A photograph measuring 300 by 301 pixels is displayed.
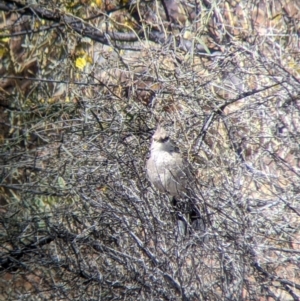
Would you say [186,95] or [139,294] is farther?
[186,95]

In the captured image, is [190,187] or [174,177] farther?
[174,177]

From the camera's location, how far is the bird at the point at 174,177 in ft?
19.1

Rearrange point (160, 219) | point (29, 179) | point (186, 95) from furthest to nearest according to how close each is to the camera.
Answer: point (29, 179)
point (186, 95)
point (160, 219)

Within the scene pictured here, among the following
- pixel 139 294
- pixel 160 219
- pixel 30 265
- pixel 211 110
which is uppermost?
pixel 211 110

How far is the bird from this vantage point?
583 centimetres

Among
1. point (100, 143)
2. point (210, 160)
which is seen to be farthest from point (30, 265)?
point (210, 160)

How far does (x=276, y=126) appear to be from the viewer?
259 inches

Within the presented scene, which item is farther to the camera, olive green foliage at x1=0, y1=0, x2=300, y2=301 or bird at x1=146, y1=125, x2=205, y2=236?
bird at x1=146, y1=125, x2=205, y2=236

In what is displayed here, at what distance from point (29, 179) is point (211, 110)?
1783 millimetres

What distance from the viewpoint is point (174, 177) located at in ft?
19.6

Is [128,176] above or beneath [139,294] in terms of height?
above

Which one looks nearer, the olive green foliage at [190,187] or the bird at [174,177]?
the olive green foliage at [190,187]

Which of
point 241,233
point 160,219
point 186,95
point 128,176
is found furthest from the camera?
point 186,95

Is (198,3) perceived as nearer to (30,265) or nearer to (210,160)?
(210,160)
